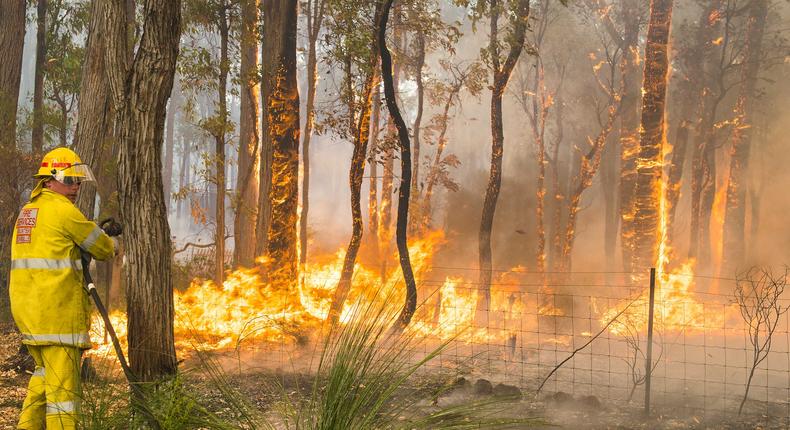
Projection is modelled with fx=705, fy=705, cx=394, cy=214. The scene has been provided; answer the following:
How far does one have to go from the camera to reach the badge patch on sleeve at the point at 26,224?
15.9 ft

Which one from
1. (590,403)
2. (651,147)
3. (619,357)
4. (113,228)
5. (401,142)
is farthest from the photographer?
(651,147)

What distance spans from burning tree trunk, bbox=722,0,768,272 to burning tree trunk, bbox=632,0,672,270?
25.3ft

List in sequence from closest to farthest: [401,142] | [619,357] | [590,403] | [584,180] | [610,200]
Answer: [590,403], [619,357], [401,142], [584,180], [610,200]

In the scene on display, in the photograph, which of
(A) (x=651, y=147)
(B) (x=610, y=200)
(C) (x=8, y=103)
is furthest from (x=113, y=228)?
(B) (x=610, y=200)

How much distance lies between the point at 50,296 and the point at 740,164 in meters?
22.9

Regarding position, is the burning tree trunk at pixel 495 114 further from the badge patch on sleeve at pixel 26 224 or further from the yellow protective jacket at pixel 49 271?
the badge patch on sleeve at pixel 26 224

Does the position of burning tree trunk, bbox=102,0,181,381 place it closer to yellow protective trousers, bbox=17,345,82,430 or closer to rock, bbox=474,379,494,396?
yellow protective trousers, bbox=17,345,82,430

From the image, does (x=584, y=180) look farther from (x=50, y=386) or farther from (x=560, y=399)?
(x=50, y=386)

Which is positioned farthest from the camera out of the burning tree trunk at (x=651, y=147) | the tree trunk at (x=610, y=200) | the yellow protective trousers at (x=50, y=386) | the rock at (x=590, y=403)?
the tree trunk at (x=610, y=200)

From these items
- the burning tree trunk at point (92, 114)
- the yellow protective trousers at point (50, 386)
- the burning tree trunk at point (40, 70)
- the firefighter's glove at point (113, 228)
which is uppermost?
the burning tree trunk at point (40, 70)

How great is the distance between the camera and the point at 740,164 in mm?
23016

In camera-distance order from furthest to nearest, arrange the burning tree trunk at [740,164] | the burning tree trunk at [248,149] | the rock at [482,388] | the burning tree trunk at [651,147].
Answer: the burning tree trunk at [740,164], the burning tree trunk at [651,147], the burning tree trunk at [248,149], the rock at [482,388]

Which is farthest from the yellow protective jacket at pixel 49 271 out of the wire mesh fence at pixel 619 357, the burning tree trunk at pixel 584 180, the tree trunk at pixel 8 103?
the burning tree trunk at pixel 584 180

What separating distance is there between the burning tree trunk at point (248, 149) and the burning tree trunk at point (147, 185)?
31.8ft
